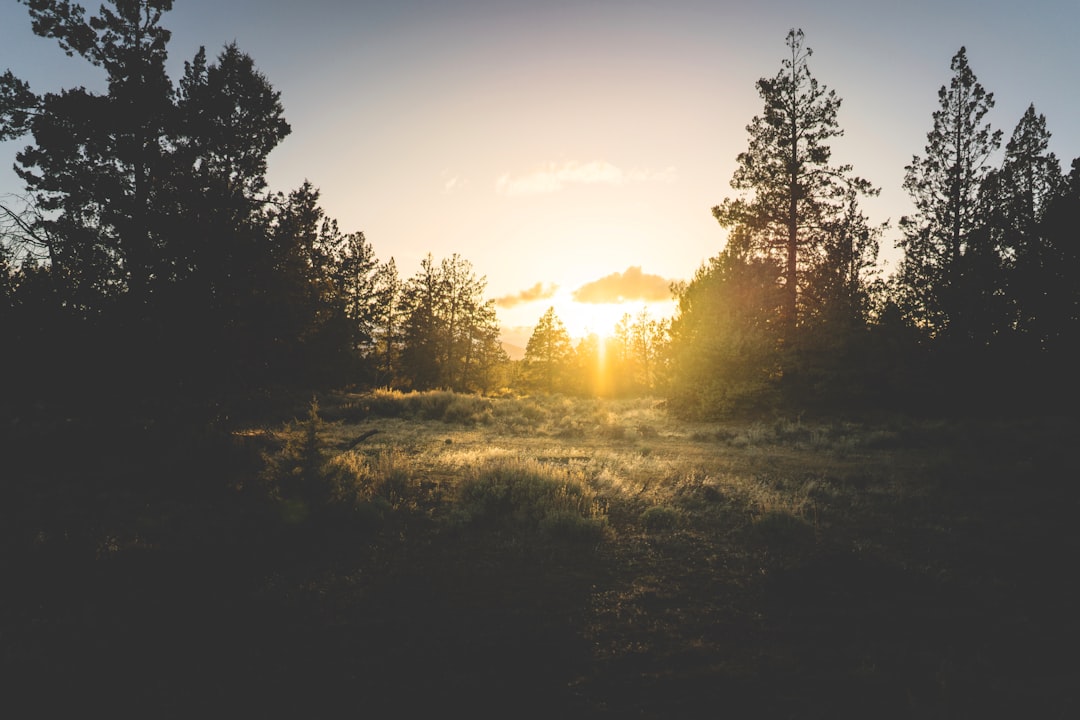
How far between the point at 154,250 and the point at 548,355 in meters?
49.6

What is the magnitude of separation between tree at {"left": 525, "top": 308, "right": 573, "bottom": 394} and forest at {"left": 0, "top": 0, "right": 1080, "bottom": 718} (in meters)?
33.1

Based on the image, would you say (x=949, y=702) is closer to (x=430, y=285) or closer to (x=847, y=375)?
(x=847, y=375)

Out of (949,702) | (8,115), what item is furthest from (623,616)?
(8,115)

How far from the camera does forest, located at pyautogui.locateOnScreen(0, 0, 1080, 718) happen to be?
12.9 feet

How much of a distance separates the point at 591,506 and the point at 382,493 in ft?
13.1

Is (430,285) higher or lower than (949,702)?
higher

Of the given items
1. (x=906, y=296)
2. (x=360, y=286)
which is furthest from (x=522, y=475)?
(x=360, y=286)

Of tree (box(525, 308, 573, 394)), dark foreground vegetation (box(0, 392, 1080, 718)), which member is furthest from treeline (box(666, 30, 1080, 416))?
tree (box(525, 308, 573, 394))

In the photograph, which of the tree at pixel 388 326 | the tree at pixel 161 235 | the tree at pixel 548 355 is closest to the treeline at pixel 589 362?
the tree at pixel 548 355

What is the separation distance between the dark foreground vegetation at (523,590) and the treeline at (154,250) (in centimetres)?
189

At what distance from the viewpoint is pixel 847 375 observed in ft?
77.0

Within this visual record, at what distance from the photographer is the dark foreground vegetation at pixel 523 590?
3639mm

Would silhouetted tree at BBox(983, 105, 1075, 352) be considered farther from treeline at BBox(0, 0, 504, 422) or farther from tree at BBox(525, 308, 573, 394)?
tree at BBox(525, 308, 573, 394)

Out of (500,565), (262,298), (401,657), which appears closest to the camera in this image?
(401,657)
